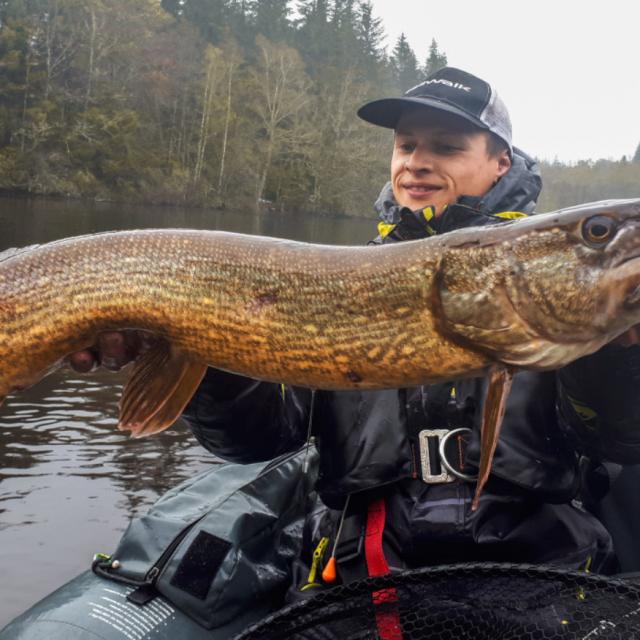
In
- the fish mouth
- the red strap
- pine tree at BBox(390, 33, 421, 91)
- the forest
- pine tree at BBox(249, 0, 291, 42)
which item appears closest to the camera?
the fish mouth

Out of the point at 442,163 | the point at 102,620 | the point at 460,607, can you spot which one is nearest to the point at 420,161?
the point at 442,163

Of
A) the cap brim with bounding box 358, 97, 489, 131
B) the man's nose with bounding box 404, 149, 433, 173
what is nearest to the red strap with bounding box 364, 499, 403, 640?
the man's nose with bounding box 404, 149, 433, 173

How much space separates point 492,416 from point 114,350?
1208 millimetres

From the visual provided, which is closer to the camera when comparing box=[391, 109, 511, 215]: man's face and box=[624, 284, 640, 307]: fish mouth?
box=[624, 284, 640, 307]: fish mouth

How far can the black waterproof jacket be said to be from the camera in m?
2.24

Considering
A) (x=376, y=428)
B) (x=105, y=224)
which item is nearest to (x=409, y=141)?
(x=376, y=428)

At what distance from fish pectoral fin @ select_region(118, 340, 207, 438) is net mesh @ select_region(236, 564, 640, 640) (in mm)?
699

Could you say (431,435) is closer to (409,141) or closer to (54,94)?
(409,141)

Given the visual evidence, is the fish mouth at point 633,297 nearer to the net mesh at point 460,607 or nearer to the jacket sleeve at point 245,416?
the net mesh at point 460,607

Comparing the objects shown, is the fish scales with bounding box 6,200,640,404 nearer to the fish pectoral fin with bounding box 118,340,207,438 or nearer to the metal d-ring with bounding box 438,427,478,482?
the fish pectoral fin with bounding box 118,340,207,438

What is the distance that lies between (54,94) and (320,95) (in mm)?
20493

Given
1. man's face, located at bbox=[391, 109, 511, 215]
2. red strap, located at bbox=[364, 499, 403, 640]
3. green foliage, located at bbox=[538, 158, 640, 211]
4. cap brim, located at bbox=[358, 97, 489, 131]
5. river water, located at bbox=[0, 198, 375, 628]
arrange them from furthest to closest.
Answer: green foliage, located at bbox=[538, 158, 640, 211], river water, located at bbox=[0, 198, 375, 628], man's face, located at bbox=[391, 109, 511, 215], cap brim, located at bbox=[358, 97, 489, 131], red strap, located at bbox=[364, 499, 403, 640]

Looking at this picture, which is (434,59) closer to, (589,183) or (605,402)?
(589,183)

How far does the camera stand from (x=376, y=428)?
2422 mm
